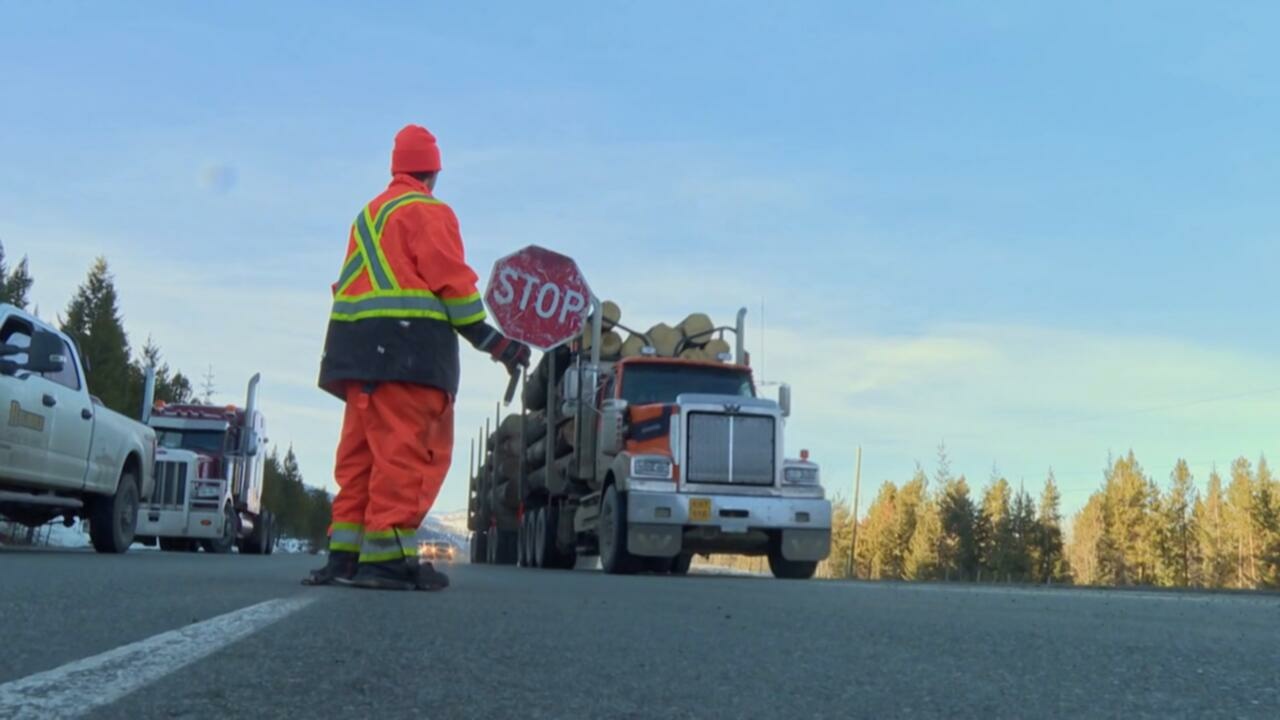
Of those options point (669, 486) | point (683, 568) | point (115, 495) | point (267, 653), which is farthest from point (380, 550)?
point (683, 568)

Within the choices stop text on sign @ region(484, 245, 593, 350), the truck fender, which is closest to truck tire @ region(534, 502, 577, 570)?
stop text on sign @ region(484, 245, 593, 350)

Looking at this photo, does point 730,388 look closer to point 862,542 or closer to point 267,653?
Answer: point 267,653

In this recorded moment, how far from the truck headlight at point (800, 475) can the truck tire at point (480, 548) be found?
428 inches

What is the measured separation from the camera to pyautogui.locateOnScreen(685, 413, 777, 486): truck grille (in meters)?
13.9

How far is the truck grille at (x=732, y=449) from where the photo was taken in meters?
13.9

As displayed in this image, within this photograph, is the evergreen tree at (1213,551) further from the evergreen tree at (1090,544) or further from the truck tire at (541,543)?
the truck tire at (541,543)

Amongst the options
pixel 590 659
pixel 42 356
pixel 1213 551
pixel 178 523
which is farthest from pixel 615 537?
pixel 1213 551

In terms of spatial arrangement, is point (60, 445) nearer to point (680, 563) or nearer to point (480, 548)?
point (680, 563)

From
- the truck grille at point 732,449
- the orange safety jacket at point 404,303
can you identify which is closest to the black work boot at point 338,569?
the orange safety jacket at point 404,303

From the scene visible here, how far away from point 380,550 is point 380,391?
2.44ft

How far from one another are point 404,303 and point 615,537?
8153 mm

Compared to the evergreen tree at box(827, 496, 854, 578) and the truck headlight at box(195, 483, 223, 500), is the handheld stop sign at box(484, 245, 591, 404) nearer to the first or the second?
the truck headlight at box(195, 483, 223, 500)

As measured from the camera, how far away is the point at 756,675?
2.94 meters

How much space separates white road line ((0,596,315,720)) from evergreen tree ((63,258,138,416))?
4653 centimetres
